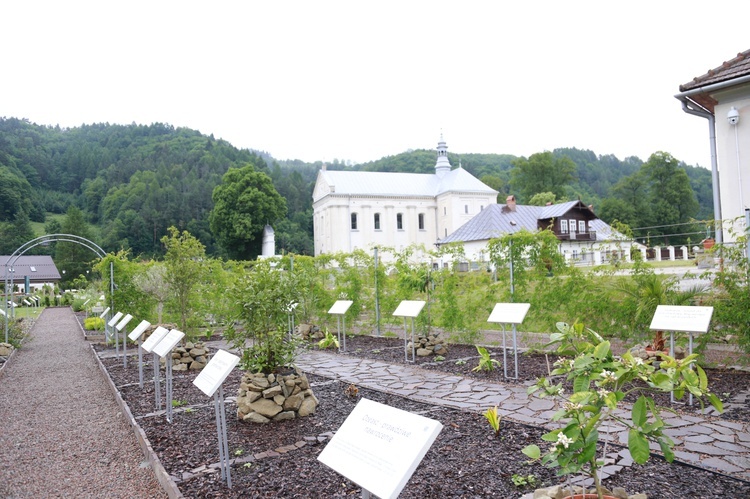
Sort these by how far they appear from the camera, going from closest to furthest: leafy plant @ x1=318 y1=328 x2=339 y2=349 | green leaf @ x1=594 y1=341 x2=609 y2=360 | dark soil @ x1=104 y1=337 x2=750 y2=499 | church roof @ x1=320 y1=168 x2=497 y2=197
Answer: green leaf @ x1=594 y1=341 x2=609 y2=360 → dark soil @ x1=104 y1=337 x2=750 y2=499 → leafy plant @ x1=318 y1=328 x2=339 y2=349 → church roof @ x1=320 y1=168 x2=497 y2=197

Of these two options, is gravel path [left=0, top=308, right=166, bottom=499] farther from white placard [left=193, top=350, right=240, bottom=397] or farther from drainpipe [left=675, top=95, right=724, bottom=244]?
drainpipe [left=675, top=95, right=724, bottom=244]

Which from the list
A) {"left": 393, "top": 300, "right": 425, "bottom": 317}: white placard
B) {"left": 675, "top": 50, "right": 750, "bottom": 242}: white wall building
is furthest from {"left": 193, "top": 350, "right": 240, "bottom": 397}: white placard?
{"left": 675, "top": 50, "right": 750, "bottom": 242}: white wall building

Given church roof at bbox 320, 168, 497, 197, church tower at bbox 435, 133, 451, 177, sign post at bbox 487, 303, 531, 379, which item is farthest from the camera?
church tower at bbox 435, 133, 451, 177

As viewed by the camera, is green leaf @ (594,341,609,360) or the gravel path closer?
green leaf @ (594,341,609,360)

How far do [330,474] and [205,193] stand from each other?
72303 mm

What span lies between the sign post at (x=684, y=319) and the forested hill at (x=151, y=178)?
5238 centimetres

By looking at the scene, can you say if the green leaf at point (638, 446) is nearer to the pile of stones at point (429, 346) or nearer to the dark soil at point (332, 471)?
the dark soil at point (332, 471)

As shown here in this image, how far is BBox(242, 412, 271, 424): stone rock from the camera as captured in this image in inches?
228

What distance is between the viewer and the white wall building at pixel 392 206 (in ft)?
195

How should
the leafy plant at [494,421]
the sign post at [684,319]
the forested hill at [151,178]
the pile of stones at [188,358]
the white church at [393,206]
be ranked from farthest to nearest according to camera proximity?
1. the forested hill at [151,178]
2. the white church at [393,206]
3. the pile of stones at [188,358]
4. the sign post at [684,319]
5. the leafy plant at [494,421]

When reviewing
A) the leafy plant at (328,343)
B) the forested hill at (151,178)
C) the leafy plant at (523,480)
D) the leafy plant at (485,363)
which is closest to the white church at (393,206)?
the forested hill at (151,178)

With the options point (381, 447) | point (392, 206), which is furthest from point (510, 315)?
point (392, 206)

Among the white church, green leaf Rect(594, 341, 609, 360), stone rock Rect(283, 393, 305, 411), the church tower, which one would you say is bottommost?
stone rock Rect(283, 393, 305, 411)

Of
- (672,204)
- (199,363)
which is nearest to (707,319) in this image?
(199,363)
